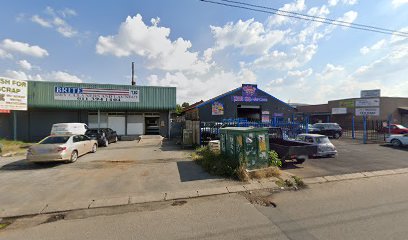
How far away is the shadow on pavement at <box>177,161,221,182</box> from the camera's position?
7.47 m

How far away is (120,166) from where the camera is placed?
9492 mm

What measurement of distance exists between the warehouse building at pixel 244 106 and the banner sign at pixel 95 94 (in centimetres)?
699

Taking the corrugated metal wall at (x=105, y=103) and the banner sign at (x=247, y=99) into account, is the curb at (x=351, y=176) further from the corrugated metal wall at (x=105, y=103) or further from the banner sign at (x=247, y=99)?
the corrugated metal wall at (x=105, y=103)

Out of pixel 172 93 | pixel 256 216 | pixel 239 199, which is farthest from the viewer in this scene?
pixel 172 93

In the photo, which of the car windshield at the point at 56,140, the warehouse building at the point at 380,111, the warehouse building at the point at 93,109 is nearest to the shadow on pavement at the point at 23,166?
the car windshield at the point at 56,140

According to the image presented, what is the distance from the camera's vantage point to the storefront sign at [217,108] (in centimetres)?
2208

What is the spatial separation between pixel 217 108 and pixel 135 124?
892cm

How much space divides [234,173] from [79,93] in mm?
19075

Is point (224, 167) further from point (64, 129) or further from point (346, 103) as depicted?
point (346, 103)

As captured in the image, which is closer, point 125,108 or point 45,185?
point 45,185

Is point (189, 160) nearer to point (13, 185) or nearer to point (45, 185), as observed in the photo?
point (45, 185)

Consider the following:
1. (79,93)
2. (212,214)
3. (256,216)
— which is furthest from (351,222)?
(79,93)

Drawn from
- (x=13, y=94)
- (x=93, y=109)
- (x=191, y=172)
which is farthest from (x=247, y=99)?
(x=13, y=94)

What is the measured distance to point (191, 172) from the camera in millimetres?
8258
